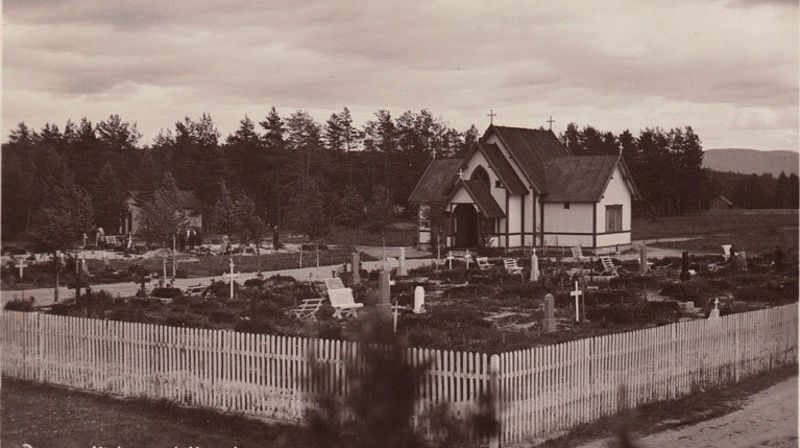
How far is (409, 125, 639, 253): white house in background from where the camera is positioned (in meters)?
47.5

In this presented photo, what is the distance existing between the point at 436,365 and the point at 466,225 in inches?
1507

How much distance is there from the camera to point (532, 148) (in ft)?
172

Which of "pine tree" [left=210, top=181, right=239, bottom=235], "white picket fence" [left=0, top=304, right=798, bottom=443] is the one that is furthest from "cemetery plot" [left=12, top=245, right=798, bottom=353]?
"pine tree" [left=210, top=181, right=239, bottom=235]

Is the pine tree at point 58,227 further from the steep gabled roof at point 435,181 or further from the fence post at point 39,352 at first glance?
the steep gabled roof at point 435,181

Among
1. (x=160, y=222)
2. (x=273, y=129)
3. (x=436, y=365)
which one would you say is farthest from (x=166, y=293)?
(x=273, y=129)

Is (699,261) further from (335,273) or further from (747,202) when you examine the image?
(747,202)

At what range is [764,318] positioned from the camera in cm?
1622

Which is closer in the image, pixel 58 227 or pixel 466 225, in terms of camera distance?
pixel 58 227

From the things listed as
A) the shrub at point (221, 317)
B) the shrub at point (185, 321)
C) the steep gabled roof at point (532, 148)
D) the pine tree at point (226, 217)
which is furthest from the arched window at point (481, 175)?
the shrub at point (185, 321)

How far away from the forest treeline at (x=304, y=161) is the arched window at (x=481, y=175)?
40.9 ft

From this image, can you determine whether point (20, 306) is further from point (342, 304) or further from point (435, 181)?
point (435, 181)

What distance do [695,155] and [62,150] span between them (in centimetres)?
6516

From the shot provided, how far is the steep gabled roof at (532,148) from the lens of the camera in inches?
1951

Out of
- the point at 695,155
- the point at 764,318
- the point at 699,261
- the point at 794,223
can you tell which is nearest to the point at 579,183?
the point at 699,261
